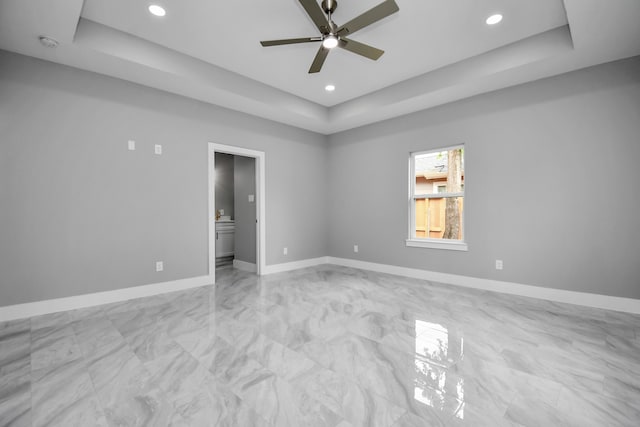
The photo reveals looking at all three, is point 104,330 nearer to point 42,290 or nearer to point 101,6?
point 42,290

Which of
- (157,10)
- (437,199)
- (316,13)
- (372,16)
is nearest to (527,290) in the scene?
(437,199)

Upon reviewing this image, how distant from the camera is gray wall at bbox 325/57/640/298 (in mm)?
3166

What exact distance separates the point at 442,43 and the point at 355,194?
2995 mm

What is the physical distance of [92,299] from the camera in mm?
3389

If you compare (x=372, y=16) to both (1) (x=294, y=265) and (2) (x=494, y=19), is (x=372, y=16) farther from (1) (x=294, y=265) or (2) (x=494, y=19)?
(1) (x=294, y=265)

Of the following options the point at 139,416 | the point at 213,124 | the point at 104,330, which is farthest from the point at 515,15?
the point at 104,330

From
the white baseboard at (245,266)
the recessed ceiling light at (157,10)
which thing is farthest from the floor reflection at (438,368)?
the recessed ceiling light at (157,10)

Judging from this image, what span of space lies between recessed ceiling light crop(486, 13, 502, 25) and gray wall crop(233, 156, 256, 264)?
13.1 feet

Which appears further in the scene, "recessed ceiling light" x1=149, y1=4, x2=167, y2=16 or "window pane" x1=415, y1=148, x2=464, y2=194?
"window pane" x1=415, y1=148, x2=464, y2=194

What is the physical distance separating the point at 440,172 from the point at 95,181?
4.91 meters

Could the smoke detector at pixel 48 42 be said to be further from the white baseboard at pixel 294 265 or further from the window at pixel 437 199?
the window at pixel 437 199

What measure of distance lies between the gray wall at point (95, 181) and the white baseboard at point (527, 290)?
3.39 metres

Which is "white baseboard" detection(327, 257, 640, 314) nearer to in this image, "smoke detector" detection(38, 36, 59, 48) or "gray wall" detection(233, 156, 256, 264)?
"gray wall" detection(233, 156, 256, 264)

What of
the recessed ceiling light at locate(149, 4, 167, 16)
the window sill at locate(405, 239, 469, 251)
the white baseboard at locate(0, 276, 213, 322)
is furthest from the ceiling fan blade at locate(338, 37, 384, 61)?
the white baseboard at locate(0, 276, 213, 322)
